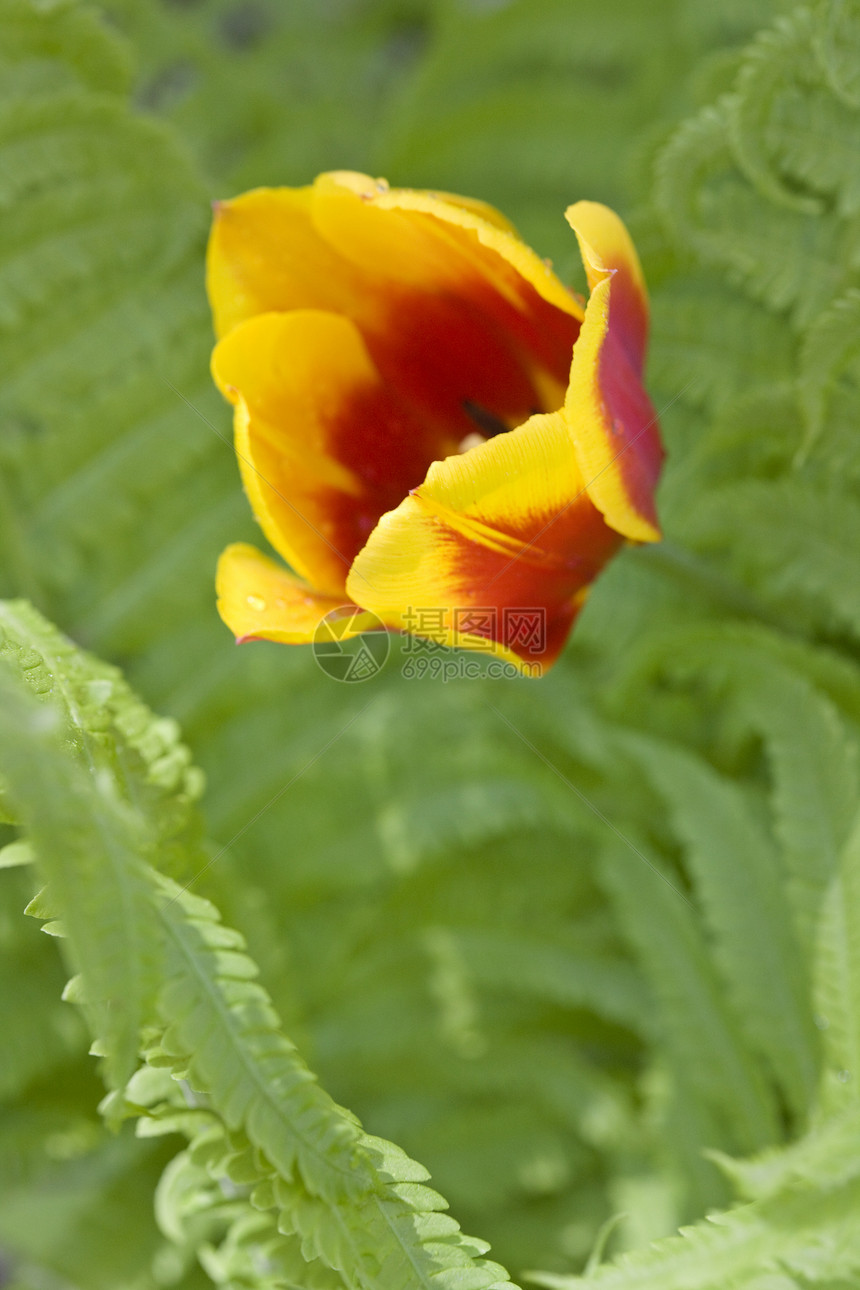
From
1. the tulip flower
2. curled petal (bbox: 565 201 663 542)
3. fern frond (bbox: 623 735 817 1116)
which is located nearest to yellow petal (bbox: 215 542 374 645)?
the tulip flower

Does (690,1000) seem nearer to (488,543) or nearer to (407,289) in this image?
(488,543)

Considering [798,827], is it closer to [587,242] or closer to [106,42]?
[587,242]

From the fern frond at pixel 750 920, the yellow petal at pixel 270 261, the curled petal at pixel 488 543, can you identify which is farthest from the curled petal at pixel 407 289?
the fern frond at pixel 750 920

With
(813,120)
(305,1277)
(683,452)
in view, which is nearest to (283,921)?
(305,1277)

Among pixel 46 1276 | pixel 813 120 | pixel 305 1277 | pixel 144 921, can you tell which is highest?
pixel 813 120

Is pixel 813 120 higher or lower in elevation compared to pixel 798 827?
higher

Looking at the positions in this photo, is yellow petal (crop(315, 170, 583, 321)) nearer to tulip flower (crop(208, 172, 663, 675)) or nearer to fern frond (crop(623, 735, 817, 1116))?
tulip flower (crop(208, 172, 663, 675))
